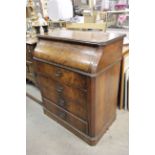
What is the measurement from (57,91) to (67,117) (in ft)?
0.98

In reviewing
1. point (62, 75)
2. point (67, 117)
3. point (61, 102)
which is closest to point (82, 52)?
point (62, 75)

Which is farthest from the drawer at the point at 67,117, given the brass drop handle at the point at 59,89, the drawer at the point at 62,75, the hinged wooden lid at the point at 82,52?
the hinged wooden lid at the point at 82,52

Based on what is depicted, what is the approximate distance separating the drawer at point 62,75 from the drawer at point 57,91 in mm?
Answer: 56

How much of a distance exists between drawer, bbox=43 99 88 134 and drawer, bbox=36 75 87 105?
0.11m

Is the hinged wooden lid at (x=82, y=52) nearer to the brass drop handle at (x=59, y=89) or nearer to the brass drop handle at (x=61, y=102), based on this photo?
the brass drop handle at (x=59, y=89)

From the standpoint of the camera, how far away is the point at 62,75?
1.47 m

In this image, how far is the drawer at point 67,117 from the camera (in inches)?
61.4

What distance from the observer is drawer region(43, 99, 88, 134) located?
5.12ft

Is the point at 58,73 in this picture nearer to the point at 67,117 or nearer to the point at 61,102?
the point at 61,102

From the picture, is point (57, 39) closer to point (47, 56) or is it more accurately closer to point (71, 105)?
point (47, 56)

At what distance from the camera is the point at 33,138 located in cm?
174
